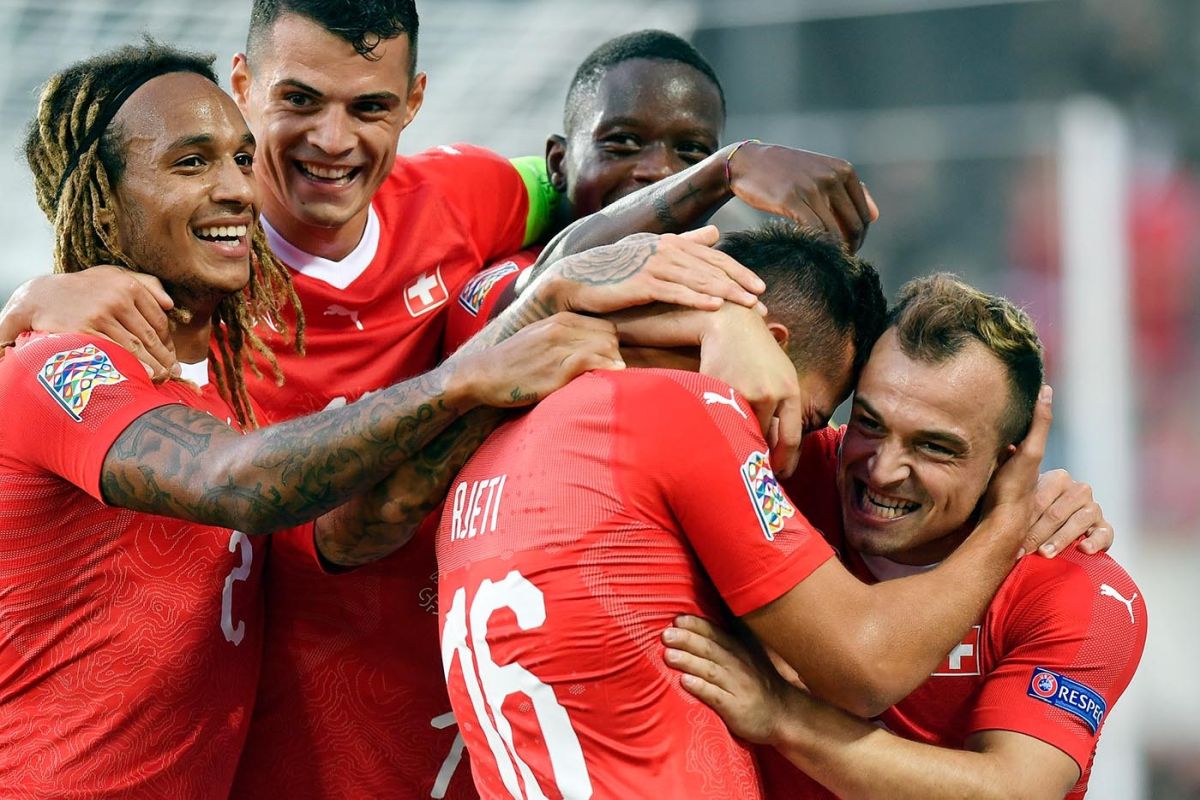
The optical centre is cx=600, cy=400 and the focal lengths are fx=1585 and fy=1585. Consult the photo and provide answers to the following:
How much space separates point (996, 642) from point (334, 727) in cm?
166

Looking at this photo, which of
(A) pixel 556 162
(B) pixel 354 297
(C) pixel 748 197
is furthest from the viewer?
(A) pixel 556 162

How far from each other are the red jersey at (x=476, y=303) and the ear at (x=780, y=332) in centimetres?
103

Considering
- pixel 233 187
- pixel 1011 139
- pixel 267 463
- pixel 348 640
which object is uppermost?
pixel 233 187

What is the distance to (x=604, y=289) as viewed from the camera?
3.12 meters

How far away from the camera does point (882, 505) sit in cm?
349

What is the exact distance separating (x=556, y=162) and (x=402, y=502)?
1919 millimetres

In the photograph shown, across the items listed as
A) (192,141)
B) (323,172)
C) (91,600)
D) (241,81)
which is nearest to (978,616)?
(91,600)

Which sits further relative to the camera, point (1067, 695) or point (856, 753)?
point (1067, 695)

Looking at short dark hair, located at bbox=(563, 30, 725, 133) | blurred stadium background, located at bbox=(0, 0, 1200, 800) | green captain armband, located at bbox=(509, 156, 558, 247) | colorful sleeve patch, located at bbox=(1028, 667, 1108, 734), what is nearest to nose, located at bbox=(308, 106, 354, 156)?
green captain armband, located at bbox=(509, 156, 558, 247)

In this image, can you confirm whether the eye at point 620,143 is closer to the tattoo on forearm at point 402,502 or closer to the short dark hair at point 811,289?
the short dark hair at point 811,289

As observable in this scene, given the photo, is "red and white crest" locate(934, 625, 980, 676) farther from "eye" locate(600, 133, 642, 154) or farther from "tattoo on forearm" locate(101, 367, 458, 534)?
"eye" locate(600, 133, 642, 154)

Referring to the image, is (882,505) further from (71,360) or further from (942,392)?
(71,360)

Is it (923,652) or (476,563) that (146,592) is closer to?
(476,563)

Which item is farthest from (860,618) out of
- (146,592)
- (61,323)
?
(61,323)
